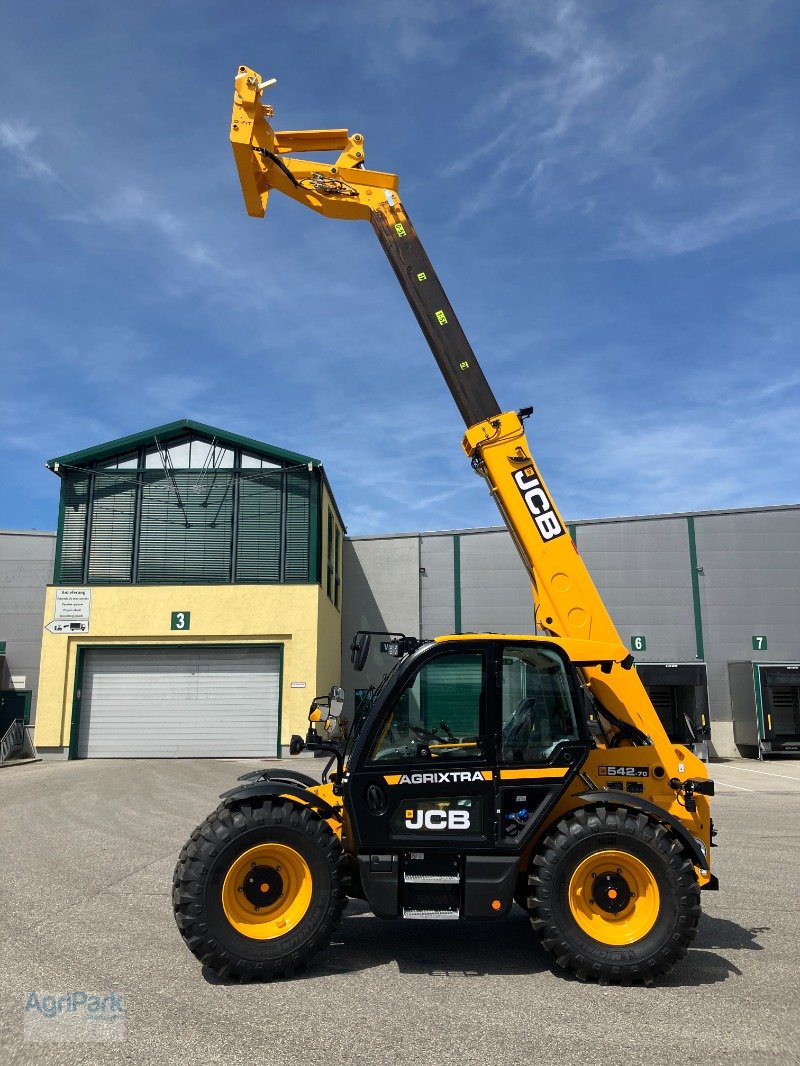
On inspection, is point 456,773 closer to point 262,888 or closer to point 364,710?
point 364,710

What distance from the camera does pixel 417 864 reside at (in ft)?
16.7

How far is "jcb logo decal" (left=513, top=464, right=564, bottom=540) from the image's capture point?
21.2ft

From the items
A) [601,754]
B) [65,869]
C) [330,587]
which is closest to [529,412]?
[601,754]

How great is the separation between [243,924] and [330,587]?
2180 centimetres

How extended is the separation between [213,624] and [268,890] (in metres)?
18.9

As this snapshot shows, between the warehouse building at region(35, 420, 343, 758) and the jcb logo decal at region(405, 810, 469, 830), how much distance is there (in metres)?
18.3

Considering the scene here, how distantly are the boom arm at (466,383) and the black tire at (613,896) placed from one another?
3.25 feet

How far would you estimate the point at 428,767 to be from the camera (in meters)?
5.15

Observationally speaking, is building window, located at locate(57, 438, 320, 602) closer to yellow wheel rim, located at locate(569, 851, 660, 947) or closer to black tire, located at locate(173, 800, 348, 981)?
black tire, located at locate(173, 800, 348, 981)

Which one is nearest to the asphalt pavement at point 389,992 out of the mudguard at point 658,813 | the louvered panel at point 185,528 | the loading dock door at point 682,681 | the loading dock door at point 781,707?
the mudguard at point 658,813

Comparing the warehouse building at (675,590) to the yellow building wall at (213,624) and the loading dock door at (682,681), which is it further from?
the yellow building wall at (213,624)

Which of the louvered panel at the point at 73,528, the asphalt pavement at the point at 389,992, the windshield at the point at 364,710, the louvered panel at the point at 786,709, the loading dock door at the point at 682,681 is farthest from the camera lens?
the louvered panel at the point at 786,709

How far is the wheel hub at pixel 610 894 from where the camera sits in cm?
501

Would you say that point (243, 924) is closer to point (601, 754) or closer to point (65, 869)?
point (601, 754)
